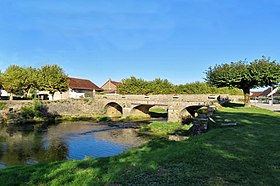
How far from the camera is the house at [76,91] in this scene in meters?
59.1

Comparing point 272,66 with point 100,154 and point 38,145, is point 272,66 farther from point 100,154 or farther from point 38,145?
point 38,145

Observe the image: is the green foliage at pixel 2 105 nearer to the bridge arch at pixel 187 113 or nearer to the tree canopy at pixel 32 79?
the tree canopy at pixel 32 79

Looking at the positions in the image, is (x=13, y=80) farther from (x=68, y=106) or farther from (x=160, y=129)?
(x=160, y=129)

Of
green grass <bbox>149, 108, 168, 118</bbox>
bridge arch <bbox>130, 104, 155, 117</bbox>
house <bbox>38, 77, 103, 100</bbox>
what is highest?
house <bbox>38, 77, 103, 100</bbox>

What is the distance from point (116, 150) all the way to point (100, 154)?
1.69 meters

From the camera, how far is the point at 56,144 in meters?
21.2

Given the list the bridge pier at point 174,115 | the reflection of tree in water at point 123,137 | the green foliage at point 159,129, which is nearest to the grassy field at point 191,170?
the reflection of tree in water at point 123,137

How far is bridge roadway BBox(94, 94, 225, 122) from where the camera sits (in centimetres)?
3500

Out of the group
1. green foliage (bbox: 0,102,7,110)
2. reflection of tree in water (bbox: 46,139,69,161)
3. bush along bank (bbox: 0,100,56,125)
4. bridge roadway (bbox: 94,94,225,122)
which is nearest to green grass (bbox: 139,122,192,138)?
bridge roadway (bbox: 94,94,225,122)

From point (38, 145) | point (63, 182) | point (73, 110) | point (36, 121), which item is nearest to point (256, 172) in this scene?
point (63, 182)

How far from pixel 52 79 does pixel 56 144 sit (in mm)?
27443

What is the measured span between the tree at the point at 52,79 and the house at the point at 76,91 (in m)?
8.85

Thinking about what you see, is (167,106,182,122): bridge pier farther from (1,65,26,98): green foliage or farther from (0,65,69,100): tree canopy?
(1,65,26,98): green foliage

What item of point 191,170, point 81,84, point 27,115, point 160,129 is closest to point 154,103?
point 160,129
